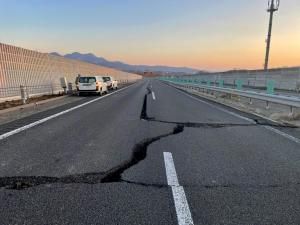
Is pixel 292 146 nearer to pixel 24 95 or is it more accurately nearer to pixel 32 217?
pixel 32 217

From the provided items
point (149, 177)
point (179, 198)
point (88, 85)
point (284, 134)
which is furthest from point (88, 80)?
point (179, 198)

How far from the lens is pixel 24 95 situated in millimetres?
18656

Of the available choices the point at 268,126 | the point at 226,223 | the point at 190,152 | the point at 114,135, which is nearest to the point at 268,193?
the point at 226,223

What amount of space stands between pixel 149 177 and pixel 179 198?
916 millimetres

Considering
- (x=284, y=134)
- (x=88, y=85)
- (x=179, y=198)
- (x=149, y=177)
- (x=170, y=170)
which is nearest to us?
(x=179, y=198)

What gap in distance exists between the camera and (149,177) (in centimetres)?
486

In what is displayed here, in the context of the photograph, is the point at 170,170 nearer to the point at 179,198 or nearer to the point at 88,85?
the point at 179,198

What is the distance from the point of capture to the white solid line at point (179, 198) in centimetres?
348

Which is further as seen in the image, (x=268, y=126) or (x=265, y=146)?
(x=268, y=126)

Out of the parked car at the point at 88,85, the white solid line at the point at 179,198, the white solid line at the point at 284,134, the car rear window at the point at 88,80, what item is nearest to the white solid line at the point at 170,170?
the white solid line at the point at 179,198

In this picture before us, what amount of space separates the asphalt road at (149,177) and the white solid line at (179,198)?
1cm

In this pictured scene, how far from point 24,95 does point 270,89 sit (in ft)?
48.6

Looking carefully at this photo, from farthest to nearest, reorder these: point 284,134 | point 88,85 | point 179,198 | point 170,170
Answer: point 88,85, point 284,134, point 170,170, point 179,198

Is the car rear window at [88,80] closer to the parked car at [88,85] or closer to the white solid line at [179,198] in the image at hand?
the parked car at [88,85]
